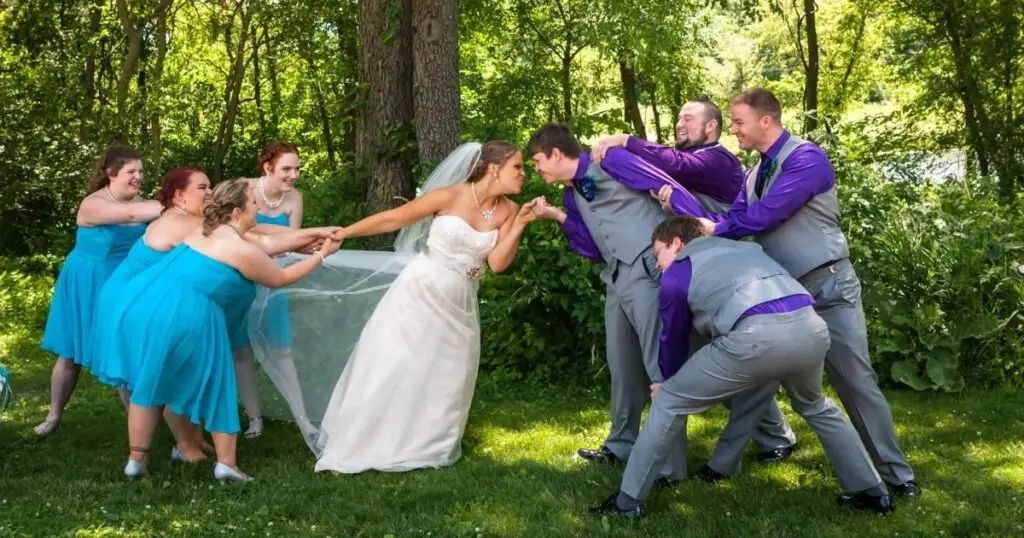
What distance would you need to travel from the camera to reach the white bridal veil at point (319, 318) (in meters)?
6.53

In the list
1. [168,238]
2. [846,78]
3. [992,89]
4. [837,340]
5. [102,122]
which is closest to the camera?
[837,340]

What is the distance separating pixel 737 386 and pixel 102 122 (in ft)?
56.1

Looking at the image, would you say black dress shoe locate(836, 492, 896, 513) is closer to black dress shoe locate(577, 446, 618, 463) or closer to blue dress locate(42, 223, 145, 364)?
black dress shoe locate(577, 446, 618, 463)

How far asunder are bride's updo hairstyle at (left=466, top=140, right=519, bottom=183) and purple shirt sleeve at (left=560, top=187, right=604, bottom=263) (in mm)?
448

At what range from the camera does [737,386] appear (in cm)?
457

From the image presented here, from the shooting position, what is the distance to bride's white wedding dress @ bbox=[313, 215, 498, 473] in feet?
19.5

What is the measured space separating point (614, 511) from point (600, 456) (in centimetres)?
122

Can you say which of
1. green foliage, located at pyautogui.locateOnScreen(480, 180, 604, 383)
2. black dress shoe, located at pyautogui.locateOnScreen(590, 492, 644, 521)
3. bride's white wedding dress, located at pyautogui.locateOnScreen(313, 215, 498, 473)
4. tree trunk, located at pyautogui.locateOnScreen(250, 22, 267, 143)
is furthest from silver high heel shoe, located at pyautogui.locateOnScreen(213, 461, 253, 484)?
tree trunk, located at pyautogui.locateOnScreen(250, 22, 267, 143)

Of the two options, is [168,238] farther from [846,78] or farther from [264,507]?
[846,78]

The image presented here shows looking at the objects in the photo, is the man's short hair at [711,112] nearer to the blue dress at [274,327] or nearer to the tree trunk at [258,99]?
the blue dress at [274,327]

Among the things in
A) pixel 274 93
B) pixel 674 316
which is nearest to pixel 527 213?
pixel 674 316

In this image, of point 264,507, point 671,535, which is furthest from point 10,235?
point 671,535

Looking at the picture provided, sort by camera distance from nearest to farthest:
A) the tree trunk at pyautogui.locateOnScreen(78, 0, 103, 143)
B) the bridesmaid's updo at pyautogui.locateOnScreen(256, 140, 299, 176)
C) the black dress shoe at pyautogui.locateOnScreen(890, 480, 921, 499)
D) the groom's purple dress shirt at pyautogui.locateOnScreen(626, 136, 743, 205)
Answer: the black dress shoe at pyautogui.locateOnScreen(890, 480, 921, 499)
the groom's purple dress shirt at pyautogui.locateOnScreen(626, 136, 743, 205)
the bridesmaid's updo at pyautogui.locateOnScreen(256, 140, 299, 176)
the tree trunk at pyautogui.locateOnScreen(78, 0, 103, 143)

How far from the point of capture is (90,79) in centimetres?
2008
